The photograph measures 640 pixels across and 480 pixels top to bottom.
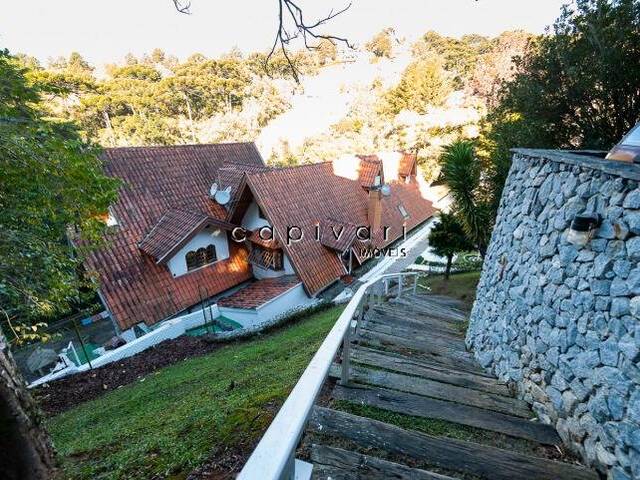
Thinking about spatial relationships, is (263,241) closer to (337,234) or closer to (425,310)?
(337,234)

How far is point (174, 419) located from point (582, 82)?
1057 cm

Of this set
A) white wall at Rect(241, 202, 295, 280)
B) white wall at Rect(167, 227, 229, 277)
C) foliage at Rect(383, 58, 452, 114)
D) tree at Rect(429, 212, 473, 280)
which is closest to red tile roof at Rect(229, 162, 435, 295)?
white wall at Rect(241, 202, 295, 280)

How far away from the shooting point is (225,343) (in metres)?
9.84

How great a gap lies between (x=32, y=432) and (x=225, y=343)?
759cm

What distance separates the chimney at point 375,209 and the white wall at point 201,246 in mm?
7308

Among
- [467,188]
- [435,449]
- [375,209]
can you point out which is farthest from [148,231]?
[435,449]

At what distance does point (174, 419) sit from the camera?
3.78 meters

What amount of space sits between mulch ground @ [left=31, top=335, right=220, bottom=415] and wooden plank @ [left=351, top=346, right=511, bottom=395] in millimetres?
6662

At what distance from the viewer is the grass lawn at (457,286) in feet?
35.1

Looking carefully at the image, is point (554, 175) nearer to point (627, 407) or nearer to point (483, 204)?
point (627, 407)

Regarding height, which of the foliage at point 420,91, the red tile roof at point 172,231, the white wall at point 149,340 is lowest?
the white wall at point 149,340

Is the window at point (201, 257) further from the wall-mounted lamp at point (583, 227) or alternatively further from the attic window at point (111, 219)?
the wall-mounted lamp at point (583, 227)

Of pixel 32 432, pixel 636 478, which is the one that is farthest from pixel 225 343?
pixel 636 478

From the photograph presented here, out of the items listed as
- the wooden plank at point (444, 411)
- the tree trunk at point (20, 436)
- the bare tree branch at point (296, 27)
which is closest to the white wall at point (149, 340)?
the tree trunk at point (20, 436)
